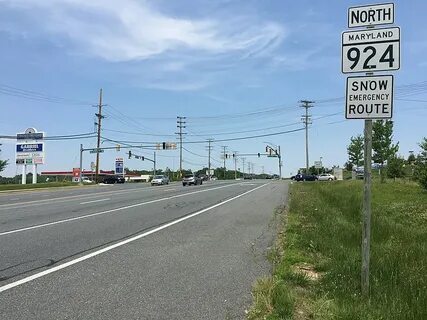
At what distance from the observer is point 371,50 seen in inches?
253

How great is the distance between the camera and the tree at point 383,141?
5694cm

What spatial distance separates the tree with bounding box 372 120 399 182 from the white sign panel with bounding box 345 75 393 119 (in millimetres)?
52368

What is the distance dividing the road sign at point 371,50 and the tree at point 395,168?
Result: 54.7m

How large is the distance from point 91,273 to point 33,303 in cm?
185

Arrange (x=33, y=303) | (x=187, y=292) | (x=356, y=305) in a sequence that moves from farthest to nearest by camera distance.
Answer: (x=187, y=292)
(x=33, y=303)
(x=356, y=305)

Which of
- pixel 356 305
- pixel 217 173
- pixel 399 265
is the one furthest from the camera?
pixel 217 173

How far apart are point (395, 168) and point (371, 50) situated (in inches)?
2169

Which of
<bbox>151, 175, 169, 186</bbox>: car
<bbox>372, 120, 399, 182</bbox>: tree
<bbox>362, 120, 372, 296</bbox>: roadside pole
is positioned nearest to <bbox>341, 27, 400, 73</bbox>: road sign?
<bbox>362, 120, 372, 296</bbox>: roadside pole

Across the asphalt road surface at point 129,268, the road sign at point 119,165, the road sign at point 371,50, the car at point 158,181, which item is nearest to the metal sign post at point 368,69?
the road sign at point 371,50

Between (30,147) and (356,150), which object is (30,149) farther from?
(356,150)

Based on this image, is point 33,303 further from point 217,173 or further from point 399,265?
point 217,173

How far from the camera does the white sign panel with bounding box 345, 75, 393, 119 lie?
6316 millimetres

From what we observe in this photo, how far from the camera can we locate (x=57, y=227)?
580 inches

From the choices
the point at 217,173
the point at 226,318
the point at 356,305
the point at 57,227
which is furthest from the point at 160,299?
the point at 217,173
